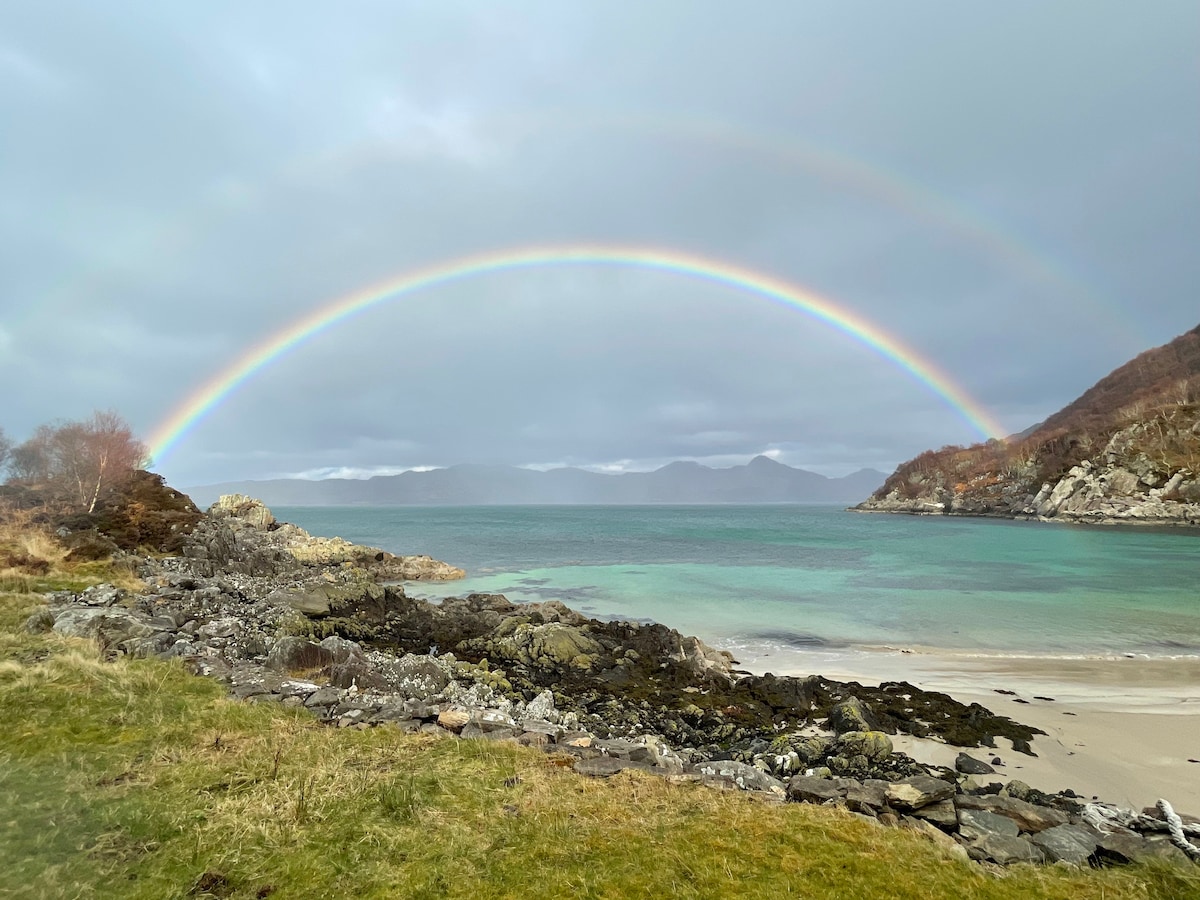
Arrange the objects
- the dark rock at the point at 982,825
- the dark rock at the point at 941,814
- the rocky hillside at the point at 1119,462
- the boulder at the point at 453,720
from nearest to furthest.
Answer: the dark rock at the point at 982,825, the dark rock at the point at 941,814, the boulder at the point at 453,720, the rocky hillside at the point at 1119,462

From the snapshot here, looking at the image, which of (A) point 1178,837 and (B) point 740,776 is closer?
(A) point 1178,837

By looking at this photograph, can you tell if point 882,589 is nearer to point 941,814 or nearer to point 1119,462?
point 941,814

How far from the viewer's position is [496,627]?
23.7m

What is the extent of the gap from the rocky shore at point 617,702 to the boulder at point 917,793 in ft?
0.08

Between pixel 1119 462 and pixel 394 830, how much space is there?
162338mm

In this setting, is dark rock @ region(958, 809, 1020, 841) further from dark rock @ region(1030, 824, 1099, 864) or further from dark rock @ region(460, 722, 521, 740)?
dark rock @ region(460, 722, 521, 740)

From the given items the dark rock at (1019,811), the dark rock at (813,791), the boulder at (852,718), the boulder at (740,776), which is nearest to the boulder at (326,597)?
the boulder at (740,776)

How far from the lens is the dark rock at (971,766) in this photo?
11352 mm

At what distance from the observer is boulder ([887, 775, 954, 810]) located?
7621 mm

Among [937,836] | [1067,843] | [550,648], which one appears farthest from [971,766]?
[550,648]

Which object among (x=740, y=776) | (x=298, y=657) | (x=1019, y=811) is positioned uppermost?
(x=1019, y=811)

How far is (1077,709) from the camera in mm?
15688

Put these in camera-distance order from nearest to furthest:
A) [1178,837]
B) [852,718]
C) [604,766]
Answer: [1178,837] < [604,766] < [852,718]

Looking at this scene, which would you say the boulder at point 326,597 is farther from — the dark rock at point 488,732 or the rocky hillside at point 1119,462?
the rocky hillside at point 1119,462
